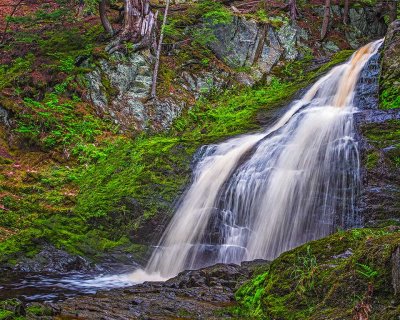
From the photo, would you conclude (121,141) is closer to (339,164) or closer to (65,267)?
(65,267)

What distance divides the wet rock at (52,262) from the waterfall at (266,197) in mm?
1048

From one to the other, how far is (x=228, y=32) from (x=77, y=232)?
39.8 feet

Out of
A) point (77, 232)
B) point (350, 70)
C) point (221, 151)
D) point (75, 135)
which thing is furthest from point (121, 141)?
point (350, 70)

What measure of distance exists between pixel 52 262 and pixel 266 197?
429cm

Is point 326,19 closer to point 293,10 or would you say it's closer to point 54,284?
point 293,10

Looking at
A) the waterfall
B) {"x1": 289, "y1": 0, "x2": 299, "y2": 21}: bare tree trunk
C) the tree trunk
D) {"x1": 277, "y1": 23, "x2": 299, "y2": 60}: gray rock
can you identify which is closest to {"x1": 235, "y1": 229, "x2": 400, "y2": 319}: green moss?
the waterfall

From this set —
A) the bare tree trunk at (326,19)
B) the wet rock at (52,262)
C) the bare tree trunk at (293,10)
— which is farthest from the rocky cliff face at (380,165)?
the bare tree trunk at (293,10)

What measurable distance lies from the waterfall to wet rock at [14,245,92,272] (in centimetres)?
105

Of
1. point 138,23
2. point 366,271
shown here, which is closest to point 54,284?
point 366,271

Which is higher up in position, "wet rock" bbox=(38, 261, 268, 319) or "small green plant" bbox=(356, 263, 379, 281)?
"small green plant" bbox=(356, 263, 379, 281)

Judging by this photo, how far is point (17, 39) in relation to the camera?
15.4 m

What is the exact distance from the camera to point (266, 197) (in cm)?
854

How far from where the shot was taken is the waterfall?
7.71m

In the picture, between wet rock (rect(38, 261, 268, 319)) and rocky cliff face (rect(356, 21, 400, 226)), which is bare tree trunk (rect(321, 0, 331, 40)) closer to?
rocky cliff face (rect(356, 21, 400, 226))
